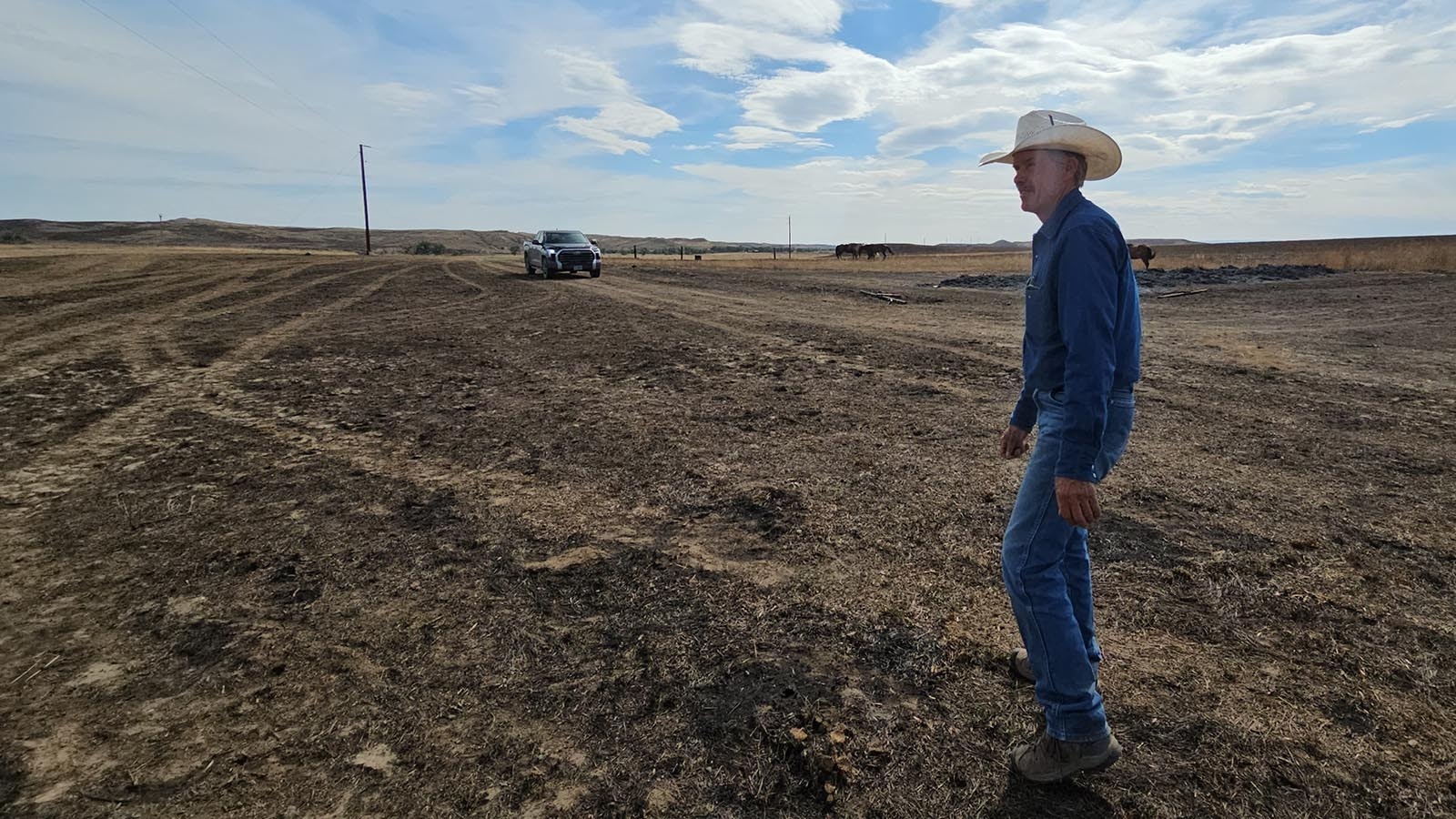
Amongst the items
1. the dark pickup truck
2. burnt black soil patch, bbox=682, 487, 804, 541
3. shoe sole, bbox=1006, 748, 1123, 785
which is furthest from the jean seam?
the dark pickup truck

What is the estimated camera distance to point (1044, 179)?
214cm

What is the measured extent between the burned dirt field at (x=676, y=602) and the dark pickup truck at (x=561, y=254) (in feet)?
60.1

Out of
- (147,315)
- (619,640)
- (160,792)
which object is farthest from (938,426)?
(147,315)

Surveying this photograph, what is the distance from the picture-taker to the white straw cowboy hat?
2.10 m

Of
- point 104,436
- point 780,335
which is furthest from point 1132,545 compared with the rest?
point 780,335

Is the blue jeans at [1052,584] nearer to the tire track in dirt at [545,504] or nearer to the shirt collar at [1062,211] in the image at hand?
the shirt collar at [1062,211]

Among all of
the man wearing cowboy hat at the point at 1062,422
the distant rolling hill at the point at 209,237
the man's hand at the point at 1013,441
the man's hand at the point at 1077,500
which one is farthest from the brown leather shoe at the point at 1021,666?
the distant rolling hill at the point at 209,237

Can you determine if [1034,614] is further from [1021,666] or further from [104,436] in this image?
[104,436]

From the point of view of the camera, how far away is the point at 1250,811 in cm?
204

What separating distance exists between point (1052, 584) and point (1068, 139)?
1.34 metres

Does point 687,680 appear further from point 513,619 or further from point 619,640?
point 513,619

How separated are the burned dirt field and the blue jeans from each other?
25 centimetres

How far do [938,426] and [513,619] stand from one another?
165 inches

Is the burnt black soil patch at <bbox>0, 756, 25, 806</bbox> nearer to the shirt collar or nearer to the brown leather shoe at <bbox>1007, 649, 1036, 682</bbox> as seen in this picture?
the brown leather shoe at <bbox>1007, 649, 1036, 682</bbox>
